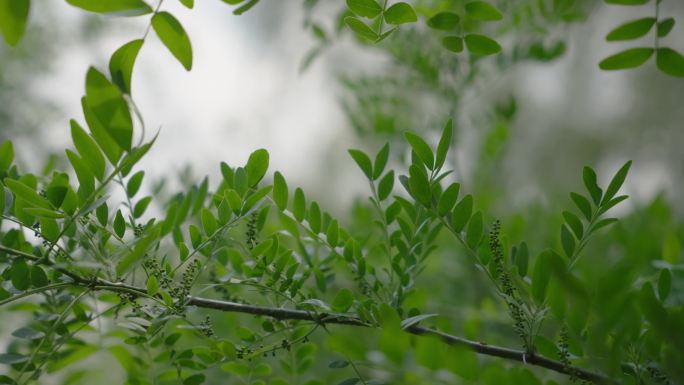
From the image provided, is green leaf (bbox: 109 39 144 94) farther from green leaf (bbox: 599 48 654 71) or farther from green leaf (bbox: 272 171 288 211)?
green leaf (bbox: 599 48 654 71)

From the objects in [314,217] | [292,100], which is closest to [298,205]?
[314,217]

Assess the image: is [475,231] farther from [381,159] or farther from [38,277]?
[38,277]

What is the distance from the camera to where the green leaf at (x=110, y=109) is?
19 cm

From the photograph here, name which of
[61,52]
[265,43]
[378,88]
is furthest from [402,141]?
[265,43]

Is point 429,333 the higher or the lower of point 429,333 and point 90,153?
the lower

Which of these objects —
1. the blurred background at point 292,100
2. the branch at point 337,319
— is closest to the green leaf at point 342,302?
the branch at point 337,319

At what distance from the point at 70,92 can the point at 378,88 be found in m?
1.29

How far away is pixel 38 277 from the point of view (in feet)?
0.88

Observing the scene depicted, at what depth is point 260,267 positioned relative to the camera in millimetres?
294

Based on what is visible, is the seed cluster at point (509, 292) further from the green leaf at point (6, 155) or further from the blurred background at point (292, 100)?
the blurred background at point (292, 100)

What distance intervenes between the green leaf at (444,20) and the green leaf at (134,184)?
0.64 ft

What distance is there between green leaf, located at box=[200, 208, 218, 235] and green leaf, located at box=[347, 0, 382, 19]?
0.40 feet

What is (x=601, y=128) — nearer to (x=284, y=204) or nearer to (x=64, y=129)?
(x=64, y=129)

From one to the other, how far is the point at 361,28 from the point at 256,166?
9 cm
